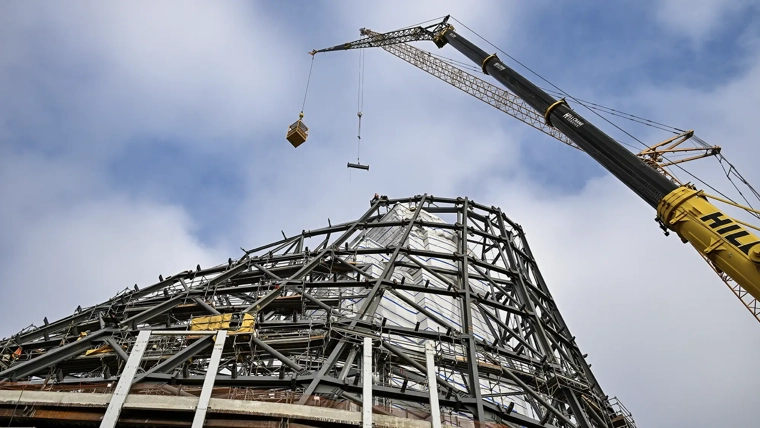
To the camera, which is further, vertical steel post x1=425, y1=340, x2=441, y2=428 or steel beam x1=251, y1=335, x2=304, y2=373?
steel beam x1=251, y1=335, x2=304, y2=373

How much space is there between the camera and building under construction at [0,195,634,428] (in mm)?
12844

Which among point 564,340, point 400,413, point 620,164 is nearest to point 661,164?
point 620,164

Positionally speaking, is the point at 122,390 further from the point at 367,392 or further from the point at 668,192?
the point at 668,192

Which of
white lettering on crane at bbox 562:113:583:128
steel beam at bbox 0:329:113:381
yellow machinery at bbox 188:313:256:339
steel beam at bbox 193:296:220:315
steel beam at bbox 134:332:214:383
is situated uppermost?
white lettering on crane at bbox 562:113:583:128

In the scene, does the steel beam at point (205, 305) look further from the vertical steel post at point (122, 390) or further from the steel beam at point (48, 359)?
the vertical steel post at point (122, 390)

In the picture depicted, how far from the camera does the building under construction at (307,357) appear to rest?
42.1 feet

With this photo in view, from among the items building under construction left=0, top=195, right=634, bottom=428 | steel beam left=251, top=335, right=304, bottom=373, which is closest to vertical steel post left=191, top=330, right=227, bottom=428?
building under construction left=0, top=195, right=634, bottom=428

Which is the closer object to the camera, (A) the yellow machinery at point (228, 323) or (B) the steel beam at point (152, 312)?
(A) the yellow machinery at point (228, 323)

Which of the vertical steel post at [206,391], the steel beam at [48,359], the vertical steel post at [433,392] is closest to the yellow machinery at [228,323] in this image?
the vertical steel post at [206,391]

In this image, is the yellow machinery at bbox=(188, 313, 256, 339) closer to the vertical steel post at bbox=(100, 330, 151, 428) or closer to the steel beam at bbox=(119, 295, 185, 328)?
the steel beam at bbox=(119, 295, 185, 328)

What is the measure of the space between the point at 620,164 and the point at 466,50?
18097mm

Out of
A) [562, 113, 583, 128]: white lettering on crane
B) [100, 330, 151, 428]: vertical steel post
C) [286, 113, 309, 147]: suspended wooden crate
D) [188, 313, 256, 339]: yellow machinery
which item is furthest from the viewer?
[286, 113, 309, 147]: suspended wooden crate

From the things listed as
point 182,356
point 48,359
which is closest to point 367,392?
point 182,356

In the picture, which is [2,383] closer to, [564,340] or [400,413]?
[400,413]
